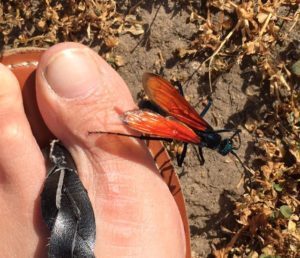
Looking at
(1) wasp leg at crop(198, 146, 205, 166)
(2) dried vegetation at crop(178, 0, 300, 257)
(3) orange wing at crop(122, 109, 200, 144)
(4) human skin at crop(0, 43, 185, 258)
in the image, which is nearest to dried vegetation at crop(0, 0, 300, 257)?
(2) dried vegetation at crop(178, 0, 300, 257)

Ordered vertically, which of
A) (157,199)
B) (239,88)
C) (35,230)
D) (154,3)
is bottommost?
(35,230)

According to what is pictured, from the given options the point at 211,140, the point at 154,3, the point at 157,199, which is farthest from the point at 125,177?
the point at 154,3

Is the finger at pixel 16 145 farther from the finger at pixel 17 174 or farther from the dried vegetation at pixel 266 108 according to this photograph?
the dried vegetation at pixel 266 108

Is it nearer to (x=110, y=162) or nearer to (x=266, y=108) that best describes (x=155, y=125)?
(x=110, y=162)

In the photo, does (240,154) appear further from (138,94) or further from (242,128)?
(138,94)

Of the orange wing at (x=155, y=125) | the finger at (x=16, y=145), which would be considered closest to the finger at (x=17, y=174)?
the finger at (x=16, y=145)

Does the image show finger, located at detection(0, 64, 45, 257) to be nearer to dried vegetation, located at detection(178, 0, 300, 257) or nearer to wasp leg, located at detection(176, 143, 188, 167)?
wasp leg, located at detection(176, 143, 188, 167)
